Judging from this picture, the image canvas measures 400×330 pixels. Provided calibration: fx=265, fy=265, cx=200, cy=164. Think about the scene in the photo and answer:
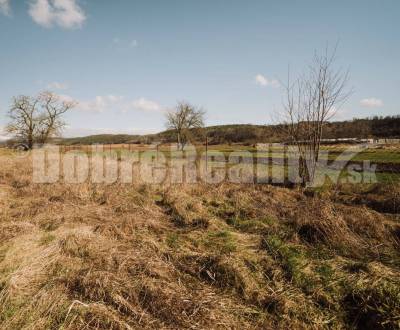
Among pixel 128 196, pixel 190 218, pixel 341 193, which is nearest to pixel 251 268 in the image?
pixel 190 218

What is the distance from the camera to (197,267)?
4062 mm

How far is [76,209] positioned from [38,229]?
1.38 metres

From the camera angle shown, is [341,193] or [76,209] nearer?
[76,209]

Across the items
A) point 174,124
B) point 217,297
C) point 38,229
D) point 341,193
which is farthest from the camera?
point 174,124

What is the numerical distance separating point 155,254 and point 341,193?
23.9 ft

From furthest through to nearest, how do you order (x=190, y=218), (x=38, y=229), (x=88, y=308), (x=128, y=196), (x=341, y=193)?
(x=341, y=193), (x=128, y=196), (x=190, y=218), (x=38, y=229), (x=88, y=308)

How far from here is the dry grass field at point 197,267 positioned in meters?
2.94

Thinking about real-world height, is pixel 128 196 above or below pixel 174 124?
below

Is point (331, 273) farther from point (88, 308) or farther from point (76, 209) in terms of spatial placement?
point (76, 209)

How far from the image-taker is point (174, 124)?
58.5 m

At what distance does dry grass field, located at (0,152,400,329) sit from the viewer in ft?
9.66

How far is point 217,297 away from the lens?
3.30 meters

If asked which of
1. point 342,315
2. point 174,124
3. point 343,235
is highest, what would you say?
point 174,124

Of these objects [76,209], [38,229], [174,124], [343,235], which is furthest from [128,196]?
[174,124]
